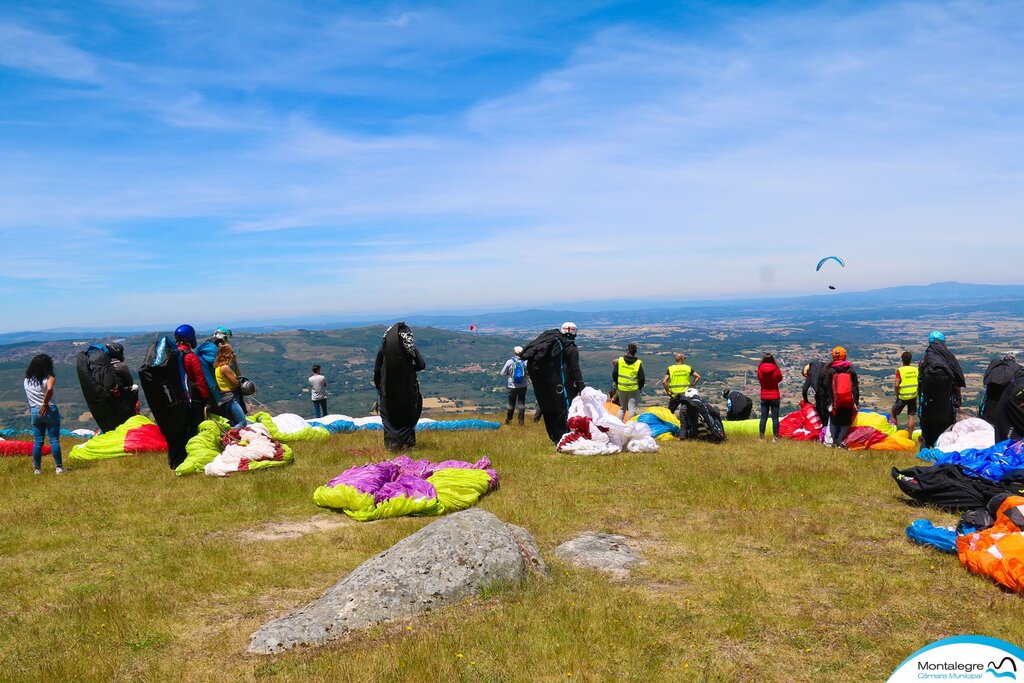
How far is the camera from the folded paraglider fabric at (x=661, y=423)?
17.7 meters

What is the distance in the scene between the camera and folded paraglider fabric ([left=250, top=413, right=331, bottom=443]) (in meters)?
17.0

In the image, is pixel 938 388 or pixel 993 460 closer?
pixel 993 460

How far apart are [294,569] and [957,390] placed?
15.0 m

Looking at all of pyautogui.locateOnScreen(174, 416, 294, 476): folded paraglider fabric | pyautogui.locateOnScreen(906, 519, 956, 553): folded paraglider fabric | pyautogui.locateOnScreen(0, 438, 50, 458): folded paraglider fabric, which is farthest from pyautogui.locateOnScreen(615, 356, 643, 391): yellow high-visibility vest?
pyautogui.locateOnScreen(0, 438, 50, 458): folded paraglider fabric

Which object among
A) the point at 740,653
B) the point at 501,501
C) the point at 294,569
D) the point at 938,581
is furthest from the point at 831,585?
the point at 294,569

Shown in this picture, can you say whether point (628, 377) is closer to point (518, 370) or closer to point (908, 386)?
point (518, 370)

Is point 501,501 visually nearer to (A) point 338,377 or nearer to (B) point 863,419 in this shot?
(B) point 863,419

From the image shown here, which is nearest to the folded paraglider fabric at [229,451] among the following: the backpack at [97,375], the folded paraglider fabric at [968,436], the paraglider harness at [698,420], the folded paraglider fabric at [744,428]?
the backpack at [97,375]

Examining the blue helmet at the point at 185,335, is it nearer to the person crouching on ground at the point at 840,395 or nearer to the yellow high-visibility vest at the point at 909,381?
the person crouching on ground at the point at 840,395

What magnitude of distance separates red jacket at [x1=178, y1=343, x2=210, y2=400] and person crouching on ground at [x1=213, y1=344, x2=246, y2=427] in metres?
0.38

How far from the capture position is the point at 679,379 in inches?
678

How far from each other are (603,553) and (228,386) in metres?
10.6

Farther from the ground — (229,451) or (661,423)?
(229,451)

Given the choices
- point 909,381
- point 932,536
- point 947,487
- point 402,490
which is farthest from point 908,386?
point 402,490
